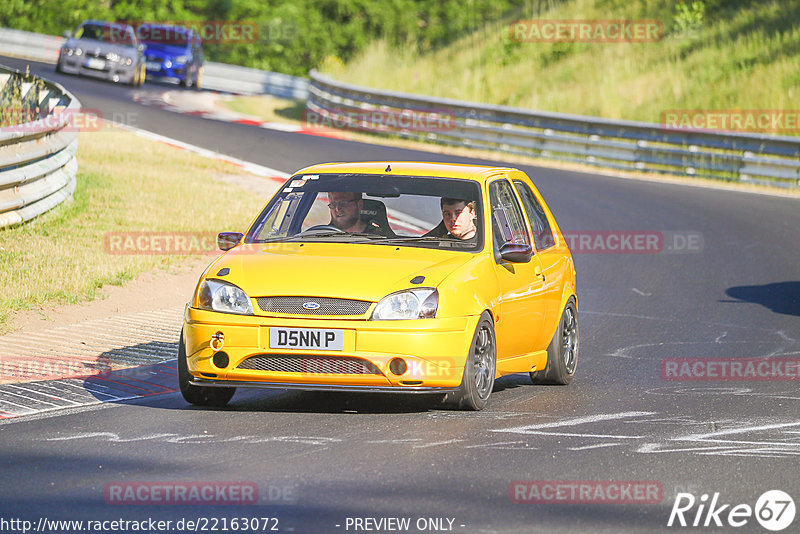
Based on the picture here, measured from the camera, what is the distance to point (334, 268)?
7977 mm

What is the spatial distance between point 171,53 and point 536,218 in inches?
1300

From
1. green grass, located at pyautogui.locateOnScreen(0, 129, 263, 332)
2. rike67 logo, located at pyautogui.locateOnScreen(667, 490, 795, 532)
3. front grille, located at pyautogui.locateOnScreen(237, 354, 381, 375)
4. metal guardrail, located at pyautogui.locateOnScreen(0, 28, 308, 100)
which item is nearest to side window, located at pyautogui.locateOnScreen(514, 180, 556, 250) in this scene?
front grille, located at pyautogui.locateOnScreen(237, 354, 381, 375)

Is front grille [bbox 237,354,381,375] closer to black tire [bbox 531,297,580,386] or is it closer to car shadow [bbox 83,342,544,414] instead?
car shadow [bbox 83,342,544,414]

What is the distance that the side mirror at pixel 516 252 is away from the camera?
28.2 ft

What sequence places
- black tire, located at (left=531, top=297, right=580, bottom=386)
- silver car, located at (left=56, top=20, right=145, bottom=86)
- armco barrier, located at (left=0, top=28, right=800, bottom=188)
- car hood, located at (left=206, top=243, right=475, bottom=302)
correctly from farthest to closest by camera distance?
1. silver car, located at (left=56, top=20, right=145, bottom=86)
2. armco barrier, located at (left=0, top=28, right=800, bottom=188)
3. black tire, located at (left=531, top=297, right=580, bottom=386)
4. car hood, located at (left=206, top=243, right=475, bottom=302)

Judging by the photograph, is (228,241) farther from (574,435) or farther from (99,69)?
(99,69)

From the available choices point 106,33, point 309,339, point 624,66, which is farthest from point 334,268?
point 106,33

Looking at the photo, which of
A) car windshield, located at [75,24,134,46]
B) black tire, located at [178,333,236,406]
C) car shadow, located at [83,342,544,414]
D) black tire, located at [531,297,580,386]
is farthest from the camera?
car windshield, located at [75,24,134,46]

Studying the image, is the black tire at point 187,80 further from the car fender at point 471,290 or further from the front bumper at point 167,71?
the car fender at point 471,290

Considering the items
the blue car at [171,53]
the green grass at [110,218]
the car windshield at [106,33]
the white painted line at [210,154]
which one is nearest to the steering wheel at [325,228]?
the green grass at [110,218]

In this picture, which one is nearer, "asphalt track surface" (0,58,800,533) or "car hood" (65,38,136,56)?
"asphalt track surface" (0,58,800,533)

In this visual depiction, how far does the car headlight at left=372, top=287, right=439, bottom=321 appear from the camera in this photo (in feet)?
25.4

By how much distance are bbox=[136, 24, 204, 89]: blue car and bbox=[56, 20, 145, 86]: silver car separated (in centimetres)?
390

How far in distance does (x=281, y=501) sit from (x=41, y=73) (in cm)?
3286
